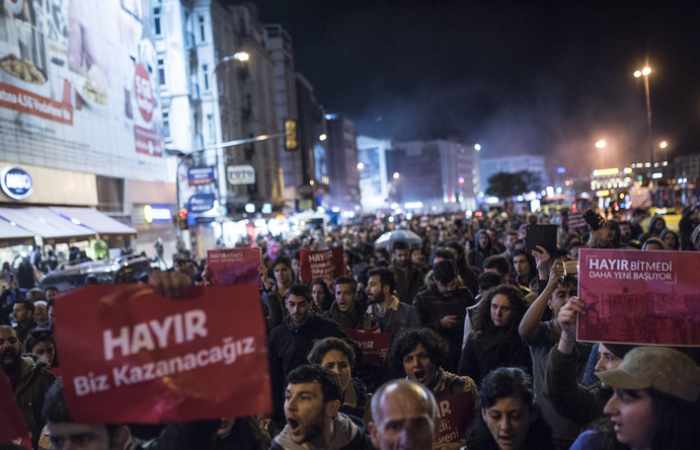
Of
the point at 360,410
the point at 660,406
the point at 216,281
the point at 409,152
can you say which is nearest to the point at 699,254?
the point at 660,406

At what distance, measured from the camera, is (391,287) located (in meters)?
7.46

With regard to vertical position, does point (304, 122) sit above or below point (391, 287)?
above

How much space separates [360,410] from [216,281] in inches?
169

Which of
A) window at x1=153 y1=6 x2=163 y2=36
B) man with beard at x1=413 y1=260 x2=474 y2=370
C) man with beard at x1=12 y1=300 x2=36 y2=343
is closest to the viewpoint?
man with beard at x1=413 y1=260 x2=474 y2=370

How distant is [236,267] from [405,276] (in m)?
2.81

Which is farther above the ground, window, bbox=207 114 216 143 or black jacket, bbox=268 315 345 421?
window, bbox=207 114 216 143

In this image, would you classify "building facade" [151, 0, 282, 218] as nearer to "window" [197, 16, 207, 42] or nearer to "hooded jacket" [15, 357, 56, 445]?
"window" [197, 16, 207, 42]

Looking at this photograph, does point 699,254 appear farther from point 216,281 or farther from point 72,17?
point 72,17

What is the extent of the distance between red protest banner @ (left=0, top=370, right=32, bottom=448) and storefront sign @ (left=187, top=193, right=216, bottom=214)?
2734 cm

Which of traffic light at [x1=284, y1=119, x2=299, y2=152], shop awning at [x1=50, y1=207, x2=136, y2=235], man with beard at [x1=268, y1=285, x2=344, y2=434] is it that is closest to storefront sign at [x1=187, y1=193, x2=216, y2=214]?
shop awning at [x1=50, y1=207, x2=136, y2=235]

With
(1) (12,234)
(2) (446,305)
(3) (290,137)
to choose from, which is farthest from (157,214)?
(2) (446,305)

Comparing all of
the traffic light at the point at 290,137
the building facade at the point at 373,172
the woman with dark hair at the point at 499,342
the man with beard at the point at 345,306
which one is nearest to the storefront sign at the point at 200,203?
the traffic light at the point at 290,137

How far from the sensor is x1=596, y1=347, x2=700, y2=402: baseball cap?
279 centimetres

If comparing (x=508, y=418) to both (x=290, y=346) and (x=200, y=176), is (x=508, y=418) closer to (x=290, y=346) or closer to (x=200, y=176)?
(x=290, y=346)
